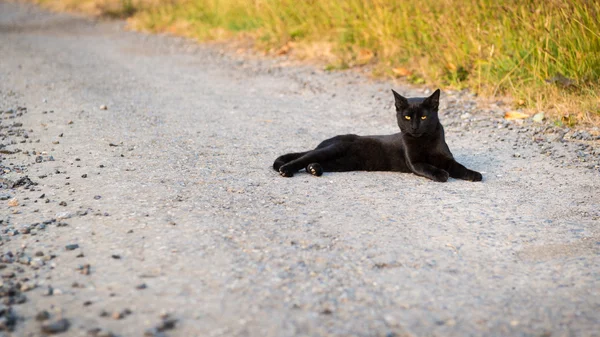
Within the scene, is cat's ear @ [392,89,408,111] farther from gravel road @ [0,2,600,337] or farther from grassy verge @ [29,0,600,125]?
grassy verge @ [29,0,600,125]

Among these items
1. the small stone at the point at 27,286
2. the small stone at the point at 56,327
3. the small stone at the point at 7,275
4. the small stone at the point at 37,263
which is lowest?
the small stone at the point at 56,327

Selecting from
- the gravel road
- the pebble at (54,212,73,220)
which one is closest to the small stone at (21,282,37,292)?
the gravel road

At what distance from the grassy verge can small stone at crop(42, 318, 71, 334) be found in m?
4.96

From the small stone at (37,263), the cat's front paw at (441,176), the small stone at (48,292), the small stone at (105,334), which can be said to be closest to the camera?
the small stone at (105,334)

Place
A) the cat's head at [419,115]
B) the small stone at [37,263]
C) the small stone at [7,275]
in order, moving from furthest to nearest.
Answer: the cat's head at [419,115] → the small stone at [37,263] → the small stone at [7,275]

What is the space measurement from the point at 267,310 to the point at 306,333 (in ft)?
0.82

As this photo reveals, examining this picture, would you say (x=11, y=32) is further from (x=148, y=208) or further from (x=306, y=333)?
(x=306, y=333)

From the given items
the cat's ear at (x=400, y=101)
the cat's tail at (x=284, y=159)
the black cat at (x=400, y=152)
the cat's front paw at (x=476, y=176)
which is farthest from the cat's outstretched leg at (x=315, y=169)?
the cat's front paw at (x=476, y=176)

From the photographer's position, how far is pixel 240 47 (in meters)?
11.5

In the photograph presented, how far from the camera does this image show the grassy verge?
6289mm

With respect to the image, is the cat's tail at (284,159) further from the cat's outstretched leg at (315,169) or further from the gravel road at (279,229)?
the cat's outstretched leg at (315,169)

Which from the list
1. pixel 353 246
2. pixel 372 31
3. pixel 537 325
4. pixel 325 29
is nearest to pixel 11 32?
pixel 325 29

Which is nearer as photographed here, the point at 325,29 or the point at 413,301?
the point at 413,301

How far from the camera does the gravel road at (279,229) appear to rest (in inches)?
108
